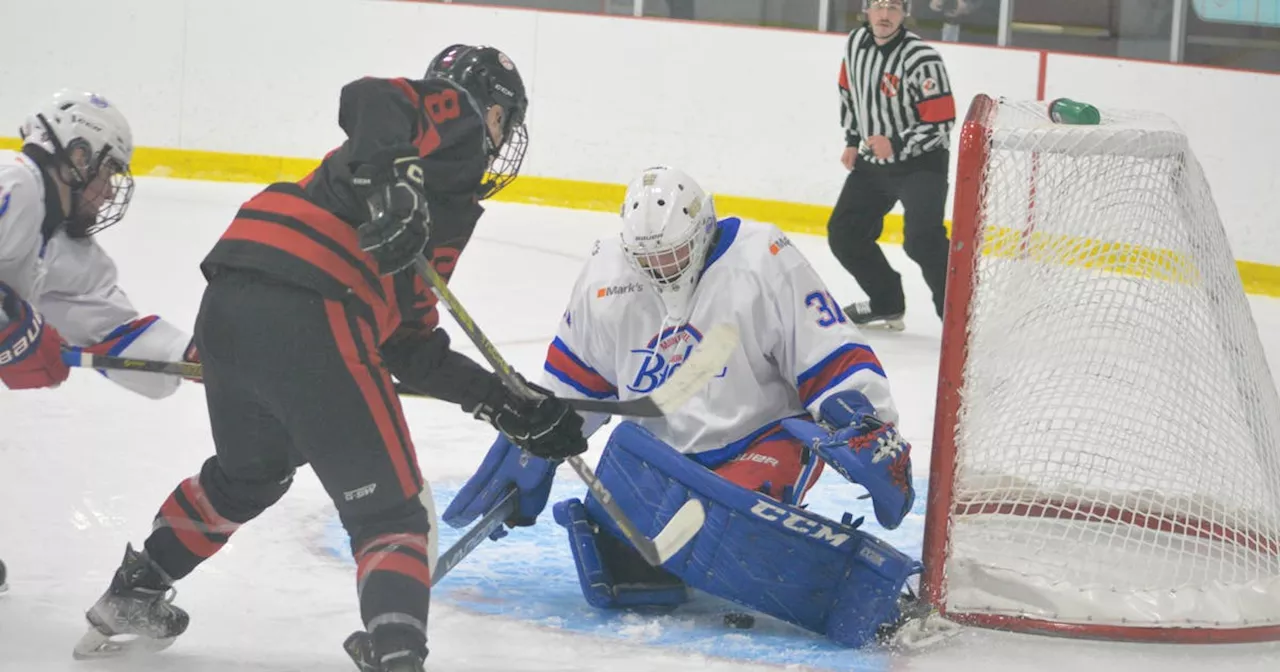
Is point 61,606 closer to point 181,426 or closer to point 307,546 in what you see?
point 307,546

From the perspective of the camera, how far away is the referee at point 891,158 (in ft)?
17.5

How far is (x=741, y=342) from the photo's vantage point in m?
2.73

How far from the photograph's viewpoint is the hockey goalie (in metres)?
2.54

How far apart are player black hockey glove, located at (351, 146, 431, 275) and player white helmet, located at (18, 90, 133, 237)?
831 mm

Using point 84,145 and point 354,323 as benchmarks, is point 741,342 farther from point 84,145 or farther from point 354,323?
point 84,145

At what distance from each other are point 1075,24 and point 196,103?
3.98 m

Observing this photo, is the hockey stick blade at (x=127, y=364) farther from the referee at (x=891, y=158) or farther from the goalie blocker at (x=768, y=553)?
the referee at (x=891, y=158)

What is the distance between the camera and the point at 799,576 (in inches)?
101

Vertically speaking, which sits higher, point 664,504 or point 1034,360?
point 1034,360

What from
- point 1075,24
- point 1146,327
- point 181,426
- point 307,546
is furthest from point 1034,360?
point 1075,24

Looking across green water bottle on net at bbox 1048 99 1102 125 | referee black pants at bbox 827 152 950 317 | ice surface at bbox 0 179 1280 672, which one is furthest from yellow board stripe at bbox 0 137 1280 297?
green water bottle on net at bbox 1048 99 1102 125

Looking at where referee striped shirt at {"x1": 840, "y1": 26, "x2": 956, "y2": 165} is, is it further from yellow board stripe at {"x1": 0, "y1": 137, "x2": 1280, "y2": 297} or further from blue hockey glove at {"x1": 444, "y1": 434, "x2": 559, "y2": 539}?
blue hockey glove at {"x1": 444, "y1": 434, "x2": 559, "y2": 539}

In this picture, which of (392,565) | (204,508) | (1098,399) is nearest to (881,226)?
(1098,399)

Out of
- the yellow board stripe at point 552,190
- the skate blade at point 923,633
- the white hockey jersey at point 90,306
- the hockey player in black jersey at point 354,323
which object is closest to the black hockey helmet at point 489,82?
the hockey player in black jersey at point 354,323
